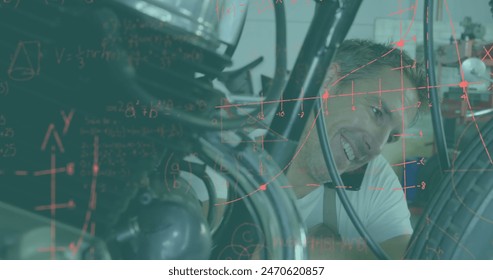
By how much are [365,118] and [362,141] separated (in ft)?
0.09

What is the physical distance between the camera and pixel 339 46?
0.55m

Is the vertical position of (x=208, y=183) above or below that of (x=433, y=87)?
below

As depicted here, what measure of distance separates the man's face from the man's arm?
8 cm

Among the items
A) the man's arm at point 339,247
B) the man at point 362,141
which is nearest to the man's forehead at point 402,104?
the man at point 362,141

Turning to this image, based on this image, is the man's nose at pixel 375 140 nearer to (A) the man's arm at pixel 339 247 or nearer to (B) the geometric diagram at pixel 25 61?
(A) the man's arm at pixel 339 247

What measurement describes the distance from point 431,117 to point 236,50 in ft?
0.81

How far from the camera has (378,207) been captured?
2.01ft

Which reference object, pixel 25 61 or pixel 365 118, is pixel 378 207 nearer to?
pixel 365 118

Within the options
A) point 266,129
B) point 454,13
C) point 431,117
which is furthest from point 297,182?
point 454,13

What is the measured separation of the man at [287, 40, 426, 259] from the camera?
58 centimetres

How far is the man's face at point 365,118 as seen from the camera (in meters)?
0.59

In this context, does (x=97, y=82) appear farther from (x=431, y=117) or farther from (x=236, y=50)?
(x=431, y=117)

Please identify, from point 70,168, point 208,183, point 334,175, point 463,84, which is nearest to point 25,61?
point 70,168

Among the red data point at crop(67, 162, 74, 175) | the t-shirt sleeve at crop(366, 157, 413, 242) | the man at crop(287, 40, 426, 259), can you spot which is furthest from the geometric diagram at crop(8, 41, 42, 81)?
the t-shirt sleeve at crop(366, 157, 413, 242)
